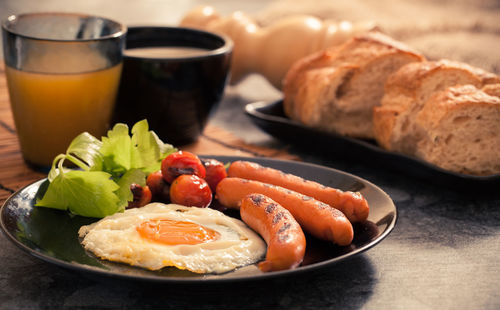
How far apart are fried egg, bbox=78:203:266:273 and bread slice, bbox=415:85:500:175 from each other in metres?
1.03

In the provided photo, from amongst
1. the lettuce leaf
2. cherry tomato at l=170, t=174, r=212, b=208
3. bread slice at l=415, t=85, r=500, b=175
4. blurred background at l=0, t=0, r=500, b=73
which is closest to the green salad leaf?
the lettuce leaf

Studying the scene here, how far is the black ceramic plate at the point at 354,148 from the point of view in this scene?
2551mm

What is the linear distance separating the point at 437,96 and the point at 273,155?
2.64ft

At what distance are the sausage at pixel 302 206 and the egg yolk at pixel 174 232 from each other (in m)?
0.25

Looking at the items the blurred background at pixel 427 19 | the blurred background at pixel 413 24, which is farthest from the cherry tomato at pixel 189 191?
the blurred background at pixel 427 19

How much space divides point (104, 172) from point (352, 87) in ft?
4.79

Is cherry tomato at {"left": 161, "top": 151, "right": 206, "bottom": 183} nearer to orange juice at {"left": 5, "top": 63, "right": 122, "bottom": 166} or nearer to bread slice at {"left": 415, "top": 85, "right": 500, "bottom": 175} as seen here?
orange juice at {"left": 5, "top": 63, "right": 122, "bottom": 166}

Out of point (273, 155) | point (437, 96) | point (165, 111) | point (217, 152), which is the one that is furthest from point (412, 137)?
point (165, 111)

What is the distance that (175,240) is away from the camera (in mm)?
1853

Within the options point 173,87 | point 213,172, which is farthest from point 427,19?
point 213,172

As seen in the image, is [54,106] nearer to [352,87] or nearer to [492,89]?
[352,87]

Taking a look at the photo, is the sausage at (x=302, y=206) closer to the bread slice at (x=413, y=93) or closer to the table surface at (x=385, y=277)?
the table surface at (x=385, y=277)

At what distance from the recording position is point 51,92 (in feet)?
8.50

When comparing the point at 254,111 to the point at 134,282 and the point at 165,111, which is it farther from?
the point at 134,282
